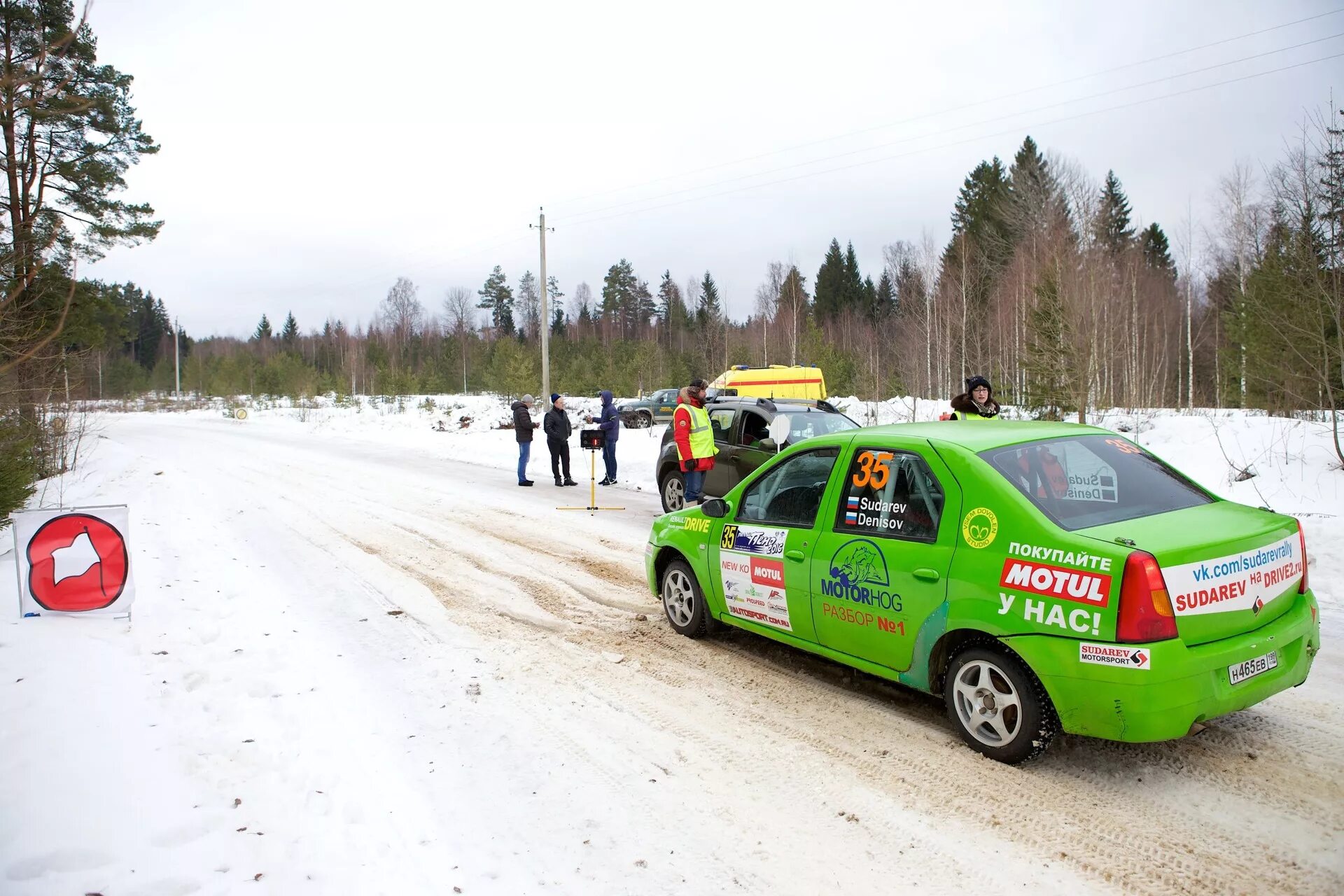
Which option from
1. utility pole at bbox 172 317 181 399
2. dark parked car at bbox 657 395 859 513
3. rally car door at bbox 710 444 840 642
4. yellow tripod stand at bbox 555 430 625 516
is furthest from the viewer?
utility pole at bbox 172 317 181 399

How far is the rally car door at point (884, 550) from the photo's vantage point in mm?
3828

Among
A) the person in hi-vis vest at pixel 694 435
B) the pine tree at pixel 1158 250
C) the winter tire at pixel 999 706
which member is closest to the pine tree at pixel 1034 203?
the pine tree at pixel 1158 250

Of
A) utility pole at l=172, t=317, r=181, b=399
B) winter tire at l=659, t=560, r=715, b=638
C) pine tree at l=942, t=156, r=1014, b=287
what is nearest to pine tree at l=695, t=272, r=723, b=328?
pine tree at l=942, t=156, r=1014, b=287

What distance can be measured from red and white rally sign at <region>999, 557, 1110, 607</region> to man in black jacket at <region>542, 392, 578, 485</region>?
12.1m

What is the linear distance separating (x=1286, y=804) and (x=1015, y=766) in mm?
1090

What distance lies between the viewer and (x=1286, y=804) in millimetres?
3273

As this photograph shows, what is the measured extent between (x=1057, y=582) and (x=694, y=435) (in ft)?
22.5

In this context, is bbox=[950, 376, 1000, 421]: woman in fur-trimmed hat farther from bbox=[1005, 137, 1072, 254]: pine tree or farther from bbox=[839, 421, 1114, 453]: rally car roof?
bbox=[1005, 137, 1072, 254]: pine tree

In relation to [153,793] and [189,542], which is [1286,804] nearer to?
[153,793]

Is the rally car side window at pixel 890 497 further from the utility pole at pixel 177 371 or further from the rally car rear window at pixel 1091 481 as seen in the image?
the utility pole at pixel 177 371

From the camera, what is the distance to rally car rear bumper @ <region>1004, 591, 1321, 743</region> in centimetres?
312

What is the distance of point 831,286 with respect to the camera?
6750cm

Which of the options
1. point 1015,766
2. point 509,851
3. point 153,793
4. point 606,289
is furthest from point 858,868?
point 606,289

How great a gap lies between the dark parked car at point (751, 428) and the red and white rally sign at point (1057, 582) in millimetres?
5978
